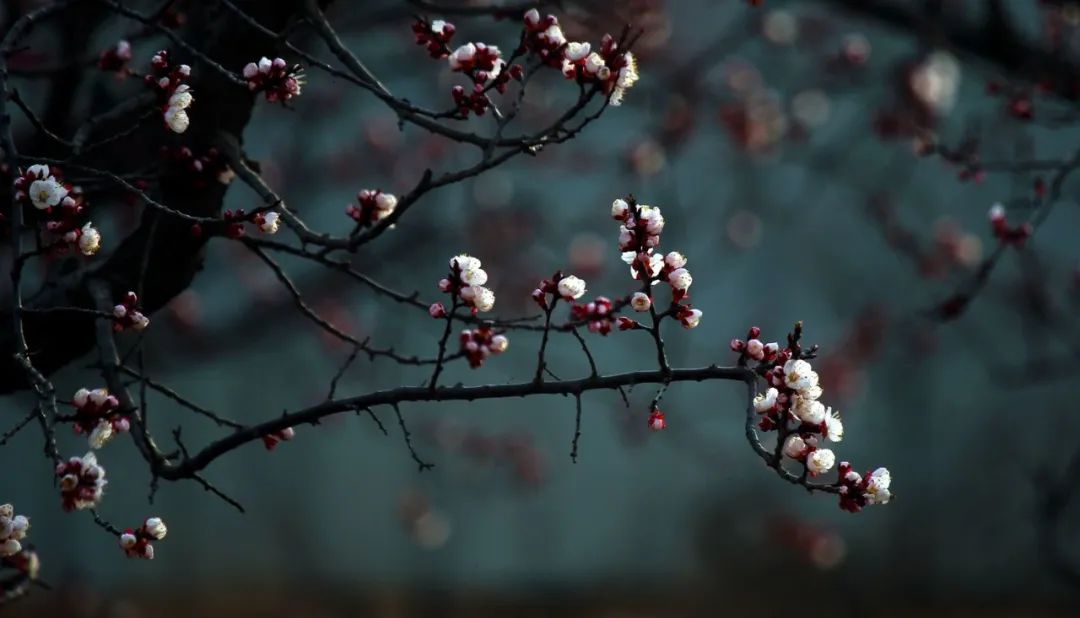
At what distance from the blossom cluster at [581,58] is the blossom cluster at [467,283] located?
0.41 metres

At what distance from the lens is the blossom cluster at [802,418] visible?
5.90ft

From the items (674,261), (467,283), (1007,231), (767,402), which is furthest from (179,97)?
(1007,231)

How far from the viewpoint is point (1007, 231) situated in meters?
3.20

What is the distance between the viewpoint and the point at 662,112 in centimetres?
611

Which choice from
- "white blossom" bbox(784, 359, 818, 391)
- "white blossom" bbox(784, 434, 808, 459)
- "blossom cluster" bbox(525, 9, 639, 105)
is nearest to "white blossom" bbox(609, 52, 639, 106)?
"blossom cluster" bbox(525, 9, 639, 105)

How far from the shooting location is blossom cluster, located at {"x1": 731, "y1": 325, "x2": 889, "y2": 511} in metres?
1.80

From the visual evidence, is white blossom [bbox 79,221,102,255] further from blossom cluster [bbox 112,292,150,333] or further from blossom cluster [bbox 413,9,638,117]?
blossom cluster [bbox 413,9,638,117]

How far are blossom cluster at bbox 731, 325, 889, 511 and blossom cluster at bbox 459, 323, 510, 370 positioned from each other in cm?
46

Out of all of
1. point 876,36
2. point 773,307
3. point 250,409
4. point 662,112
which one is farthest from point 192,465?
point 876,36

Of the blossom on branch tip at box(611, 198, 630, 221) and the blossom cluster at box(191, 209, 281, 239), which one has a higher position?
the blossom cluster at box(191, 209, 281, 239)

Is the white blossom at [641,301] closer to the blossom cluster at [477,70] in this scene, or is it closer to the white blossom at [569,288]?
the white blossom at [569,288]

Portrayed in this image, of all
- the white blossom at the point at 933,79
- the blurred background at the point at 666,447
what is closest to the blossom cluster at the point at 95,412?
the white blossom at the point at 933,79

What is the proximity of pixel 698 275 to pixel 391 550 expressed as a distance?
393 cm

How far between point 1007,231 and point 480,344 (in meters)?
1.93
